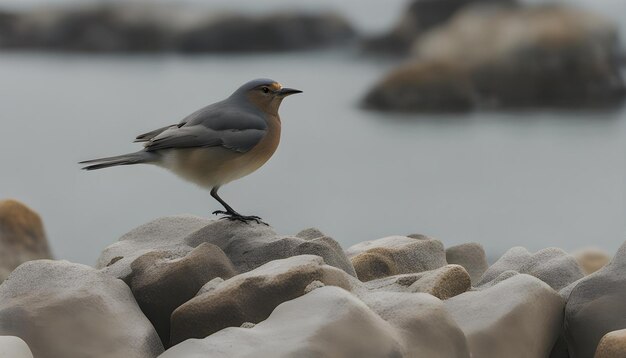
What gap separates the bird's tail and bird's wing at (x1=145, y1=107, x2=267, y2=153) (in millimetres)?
30

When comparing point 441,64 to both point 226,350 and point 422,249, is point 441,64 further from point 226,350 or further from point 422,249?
point 226,350

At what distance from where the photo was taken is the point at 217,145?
3922 millimetres

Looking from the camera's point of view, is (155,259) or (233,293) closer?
(233,293)

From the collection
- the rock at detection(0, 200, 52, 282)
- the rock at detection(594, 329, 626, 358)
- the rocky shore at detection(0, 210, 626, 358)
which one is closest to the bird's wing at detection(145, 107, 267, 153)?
the rocky shore at detection(0, 210, 626, 358)

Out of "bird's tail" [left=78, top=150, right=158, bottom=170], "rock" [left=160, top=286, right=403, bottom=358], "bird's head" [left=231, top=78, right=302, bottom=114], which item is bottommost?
"rock" [left=160, top=286, right=403, bottom=358]

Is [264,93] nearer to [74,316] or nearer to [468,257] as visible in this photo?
[468,257]

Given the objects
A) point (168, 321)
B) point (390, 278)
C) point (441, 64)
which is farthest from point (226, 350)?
point (441, 64)

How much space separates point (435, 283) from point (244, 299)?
2.08ft

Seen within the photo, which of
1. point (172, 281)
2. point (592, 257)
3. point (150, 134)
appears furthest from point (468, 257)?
point (592, 257)

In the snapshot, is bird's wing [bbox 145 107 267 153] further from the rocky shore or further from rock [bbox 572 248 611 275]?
rock [bbox 572 248 611 275]

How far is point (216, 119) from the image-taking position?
3.96 meters

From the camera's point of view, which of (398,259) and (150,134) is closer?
(398,259)

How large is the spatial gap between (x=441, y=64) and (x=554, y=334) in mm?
9213

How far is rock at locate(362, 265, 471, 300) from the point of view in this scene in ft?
11.0
